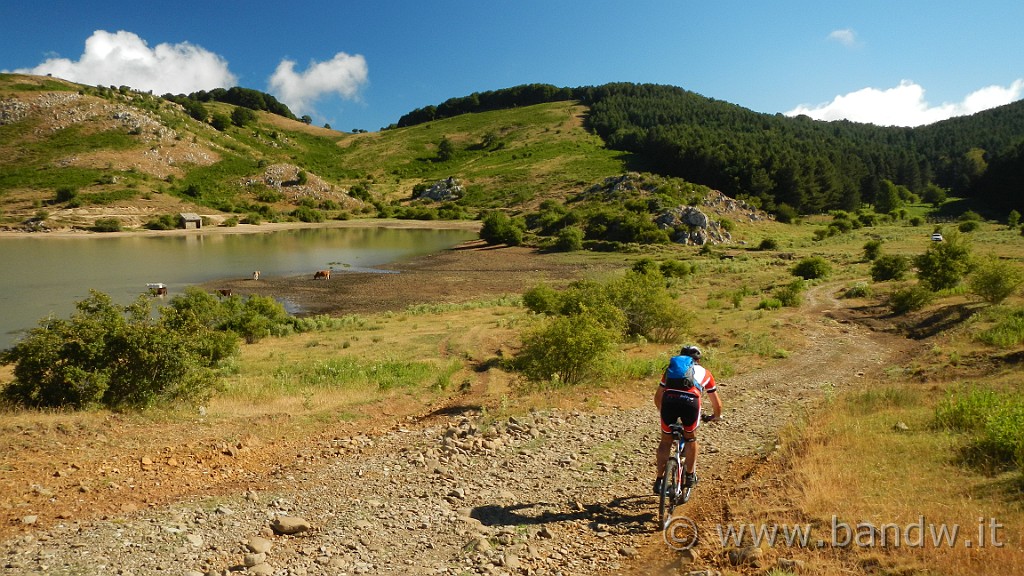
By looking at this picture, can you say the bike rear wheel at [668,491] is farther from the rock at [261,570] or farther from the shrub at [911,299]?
the shrub at [911,299]

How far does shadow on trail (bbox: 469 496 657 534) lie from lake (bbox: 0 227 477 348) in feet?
109

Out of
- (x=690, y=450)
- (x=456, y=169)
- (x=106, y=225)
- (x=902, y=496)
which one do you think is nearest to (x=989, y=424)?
(x=902, y=496)

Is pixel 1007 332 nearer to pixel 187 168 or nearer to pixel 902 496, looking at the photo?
pixel 902 496

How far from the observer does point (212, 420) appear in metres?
10.8

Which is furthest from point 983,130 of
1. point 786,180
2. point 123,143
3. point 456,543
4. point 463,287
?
point 123,143

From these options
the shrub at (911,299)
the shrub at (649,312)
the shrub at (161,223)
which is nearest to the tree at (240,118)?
the shrub at (161,223)

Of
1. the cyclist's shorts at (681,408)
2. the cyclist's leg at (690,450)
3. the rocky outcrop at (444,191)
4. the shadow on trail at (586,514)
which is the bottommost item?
the shadow on trail at (586,514)

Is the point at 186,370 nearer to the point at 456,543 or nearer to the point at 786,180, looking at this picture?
the point at 456,543

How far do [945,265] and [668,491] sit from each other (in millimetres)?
28225

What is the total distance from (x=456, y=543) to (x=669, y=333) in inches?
818

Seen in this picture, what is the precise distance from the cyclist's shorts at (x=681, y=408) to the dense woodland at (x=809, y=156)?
106142 millimetres

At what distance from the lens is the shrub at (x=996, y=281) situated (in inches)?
862

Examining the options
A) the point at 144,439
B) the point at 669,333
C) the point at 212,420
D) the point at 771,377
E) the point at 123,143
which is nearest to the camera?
the point at 144,439

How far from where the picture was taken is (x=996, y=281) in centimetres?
2195
